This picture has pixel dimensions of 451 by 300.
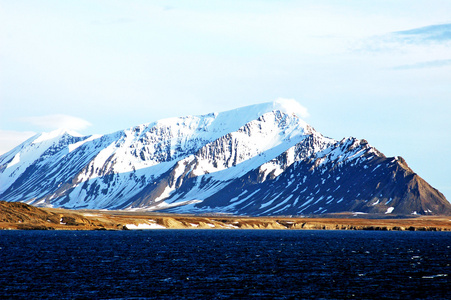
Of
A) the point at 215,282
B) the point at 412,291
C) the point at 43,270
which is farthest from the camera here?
the point at 43,270

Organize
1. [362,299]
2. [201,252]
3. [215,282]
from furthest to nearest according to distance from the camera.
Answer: [201,252]
[215,282]
[362,299]

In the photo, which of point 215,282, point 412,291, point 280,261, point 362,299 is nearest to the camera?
point 362,299

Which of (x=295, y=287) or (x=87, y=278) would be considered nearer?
(x=295, y=287)

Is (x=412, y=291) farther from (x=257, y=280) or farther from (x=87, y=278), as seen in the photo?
(x=87, y=278)

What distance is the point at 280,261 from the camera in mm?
104250

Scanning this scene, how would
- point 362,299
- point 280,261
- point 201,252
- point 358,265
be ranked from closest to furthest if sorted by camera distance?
point 362,299
point 358,265
point 280,261
point 201,252

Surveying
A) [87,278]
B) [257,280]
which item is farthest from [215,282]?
[87,278]

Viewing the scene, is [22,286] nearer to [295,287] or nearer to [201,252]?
[295,287]

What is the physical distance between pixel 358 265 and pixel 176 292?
39.8m

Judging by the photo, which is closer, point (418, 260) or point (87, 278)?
point (87, 278)

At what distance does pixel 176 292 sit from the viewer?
220 ft

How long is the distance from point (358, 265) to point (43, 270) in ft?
154

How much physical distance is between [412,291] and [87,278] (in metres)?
38.5

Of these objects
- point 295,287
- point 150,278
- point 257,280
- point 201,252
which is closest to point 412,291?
point 295,287
